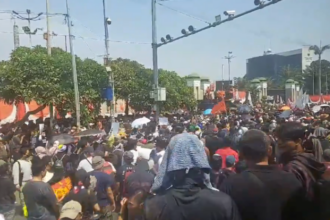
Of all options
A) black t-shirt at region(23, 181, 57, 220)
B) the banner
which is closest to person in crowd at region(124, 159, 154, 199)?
black t-shirt at region(23, 181, 57, 220)

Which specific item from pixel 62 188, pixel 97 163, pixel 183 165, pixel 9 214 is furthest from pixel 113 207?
pixel 183 165

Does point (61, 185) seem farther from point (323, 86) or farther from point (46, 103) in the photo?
point (323, 86)

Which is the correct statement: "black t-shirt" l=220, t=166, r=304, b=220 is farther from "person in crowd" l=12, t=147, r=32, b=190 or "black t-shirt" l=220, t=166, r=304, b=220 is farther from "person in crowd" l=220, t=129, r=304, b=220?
"person in crowd" l=12, t=147, r=32, b=190

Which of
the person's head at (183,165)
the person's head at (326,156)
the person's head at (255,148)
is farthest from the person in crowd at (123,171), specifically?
the person's head at (183,165)

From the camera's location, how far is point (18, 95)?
77.0 ft

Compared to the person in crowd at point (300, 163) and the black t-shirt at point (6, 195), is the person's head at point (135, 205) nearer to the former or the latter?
the person in crowd at point (300, 163)

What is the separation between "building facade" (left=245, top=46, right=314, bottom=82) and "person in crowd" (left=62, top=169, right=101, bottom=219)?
13748cm

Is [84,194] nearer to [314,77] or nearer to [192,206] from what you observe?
[192,206]

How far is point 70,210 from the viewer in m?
4.91

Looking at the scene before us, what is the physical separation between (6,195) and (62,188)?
707 millimetres

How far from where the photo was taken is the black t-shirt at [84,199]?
18.2 ft

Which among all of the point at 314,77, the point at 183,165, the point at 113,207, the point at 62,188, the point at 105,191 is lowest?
the point at 113,207

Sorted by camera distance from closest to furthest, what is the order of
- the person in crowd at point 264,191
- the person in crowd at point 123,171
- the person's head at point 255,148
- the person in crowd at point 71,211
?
1. the person in crowd at point 264,191
2. the person's head at point 255,148
3. the person in crowd at point 71,211
4. the person in crowd at point 123,171

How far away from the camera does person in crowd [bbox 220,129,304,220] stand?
3.02 m
